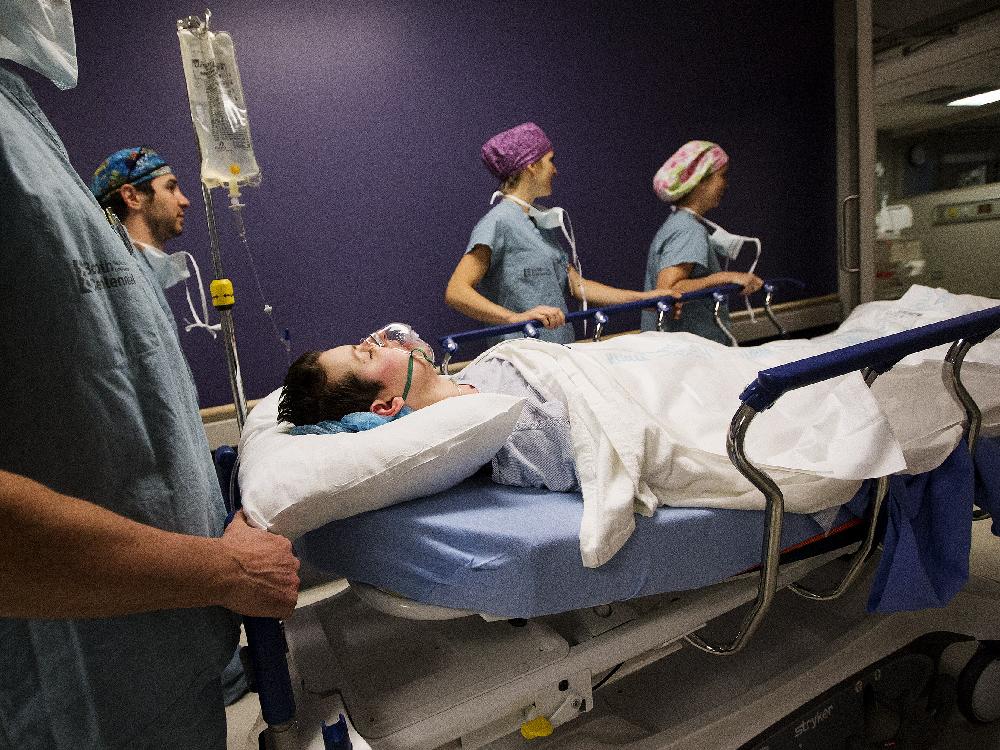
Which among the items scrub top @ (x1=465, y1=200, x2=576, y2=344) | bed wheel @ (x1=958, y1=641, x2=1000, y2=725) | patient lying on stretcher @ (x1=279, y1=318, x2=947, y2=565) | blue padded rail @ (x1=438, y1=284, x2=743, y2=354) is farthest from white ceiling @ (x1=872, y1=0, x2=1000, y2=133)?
bed wheel @ (x1=958, y1=641, x2=1000, y2=725)

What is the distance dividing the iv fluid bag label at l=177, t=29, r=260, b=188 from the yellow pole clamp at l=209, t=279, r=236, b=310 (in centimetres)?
27

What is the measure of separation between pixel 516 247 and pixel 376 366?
4.10ft

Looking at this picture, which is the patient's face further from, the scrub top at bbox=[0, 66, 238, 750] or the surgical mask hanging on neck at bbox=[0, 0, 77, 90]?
the surgical mask hanging on neck at bbox=[0, 0, 77, 90]

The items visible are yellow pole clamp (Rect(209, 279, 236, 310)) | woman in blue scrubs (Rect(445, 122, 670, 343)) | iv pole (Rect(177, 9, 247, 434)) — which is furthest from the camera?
woman in blue scrubs (Rect(445, 122, 670, 343))

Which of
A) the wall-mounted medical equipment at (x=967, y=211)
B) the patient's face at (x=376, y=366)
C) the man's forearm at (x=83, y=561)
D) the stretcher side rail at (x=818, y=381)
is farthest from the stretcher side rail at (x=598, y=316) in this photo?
the wall-mounted medical equipment at (x=967, y=211)

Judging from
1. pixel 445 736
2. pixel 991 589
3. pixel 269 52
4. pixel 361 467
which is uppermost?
pixel 269 52

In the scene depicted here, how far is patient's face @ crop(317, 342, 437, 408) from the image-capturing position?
4.55 ft

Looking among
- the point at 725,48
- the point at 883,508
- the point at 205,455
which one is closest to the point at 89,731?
the point at 205,455

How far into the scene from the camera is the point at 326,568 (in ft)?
3.62

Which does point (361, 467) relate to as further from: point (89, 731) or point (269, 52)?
point (269, 52)

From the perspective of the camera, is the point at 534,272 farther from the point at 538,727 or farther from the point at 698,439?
the point at 538,727

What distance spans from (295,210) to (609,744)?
7.62 ft

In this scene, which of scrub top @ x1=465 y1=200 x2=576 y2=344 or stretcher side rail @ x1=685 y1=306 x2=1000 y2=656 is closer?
stretcher side rail @ x1=685 y1=306 x2=1000 y2=656

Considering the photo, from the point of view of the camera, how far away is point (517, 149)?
8.21 ft
